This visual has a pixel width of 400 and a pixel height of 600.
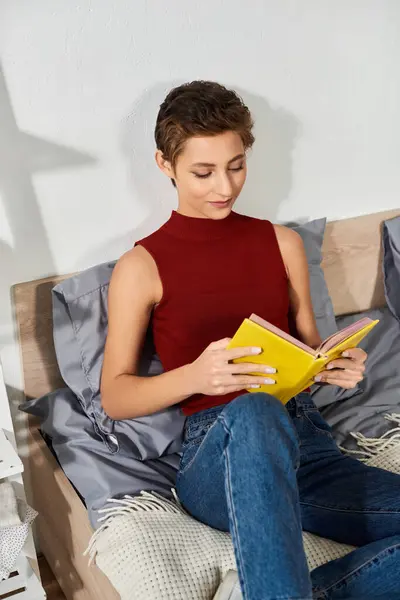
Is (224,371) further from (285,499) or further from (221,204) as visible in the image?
(221,204)

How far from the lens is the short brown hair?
1448 mm

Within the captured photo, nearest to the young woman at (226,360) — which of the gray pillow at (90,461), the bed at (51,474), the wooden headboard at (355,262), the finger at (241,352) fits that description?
the finger at (241,352)

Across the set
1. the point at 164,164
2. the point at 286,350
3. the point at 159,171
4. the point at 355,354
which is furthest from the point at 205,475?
the point at 159,171

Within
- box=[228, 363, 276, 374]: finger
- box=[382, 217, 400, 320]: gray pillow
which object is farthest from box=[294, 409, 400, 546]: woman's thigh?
box=[382, 217, 400, 320]: gray pillow

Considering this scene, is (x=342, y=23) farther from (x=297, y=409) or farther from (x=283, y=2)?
(x=297, y=409)

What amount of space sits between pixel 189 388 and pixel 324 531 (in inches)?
13.5

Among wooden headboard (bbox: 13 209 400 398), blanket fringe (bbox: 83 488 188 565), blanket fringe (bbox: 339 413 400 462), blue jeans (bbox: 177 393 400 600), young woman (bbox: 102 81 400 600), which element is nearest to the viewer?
blue jeans (bbox: 177 393 400 600)

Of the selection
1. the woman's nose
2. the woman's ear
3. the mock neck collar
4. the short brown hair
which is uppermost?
the short brown hair

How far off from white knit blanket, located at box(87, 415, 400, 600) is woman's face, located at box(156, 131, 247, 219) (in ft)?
1.86

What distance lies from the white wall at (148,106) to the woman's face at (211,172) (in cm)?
23

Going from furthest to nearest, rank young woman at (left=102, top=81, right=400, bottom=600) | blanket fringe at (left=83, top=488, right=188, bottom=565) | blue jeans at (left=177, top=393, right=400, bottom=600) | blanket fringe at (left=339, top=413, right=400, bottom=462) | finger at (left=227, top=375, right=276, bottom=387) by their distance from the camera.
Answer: blanket fringe at (left=339, top=413, right=400, bottom=462) → blanket fringe at (left=83, top=488, right=188, bottom=565) → finger at (left=227, top=375, right=276, bottom=387) → young woman at (left=102, top=81, right=400, bottom=600) → blue jeans at (left=177, top=393, right=400, bottom=600)

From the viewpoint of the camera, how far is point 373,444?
64.5 inches

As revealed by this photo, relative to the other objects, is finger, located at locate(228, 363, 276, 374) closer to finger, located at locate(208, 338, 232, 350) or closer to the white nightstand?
finger, located at locate(208, 338, 232, 350)

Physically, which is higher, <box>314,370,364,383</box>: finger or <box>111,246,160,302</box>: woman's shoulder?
<box>111,246,160,302</box>: woman's shoulder
